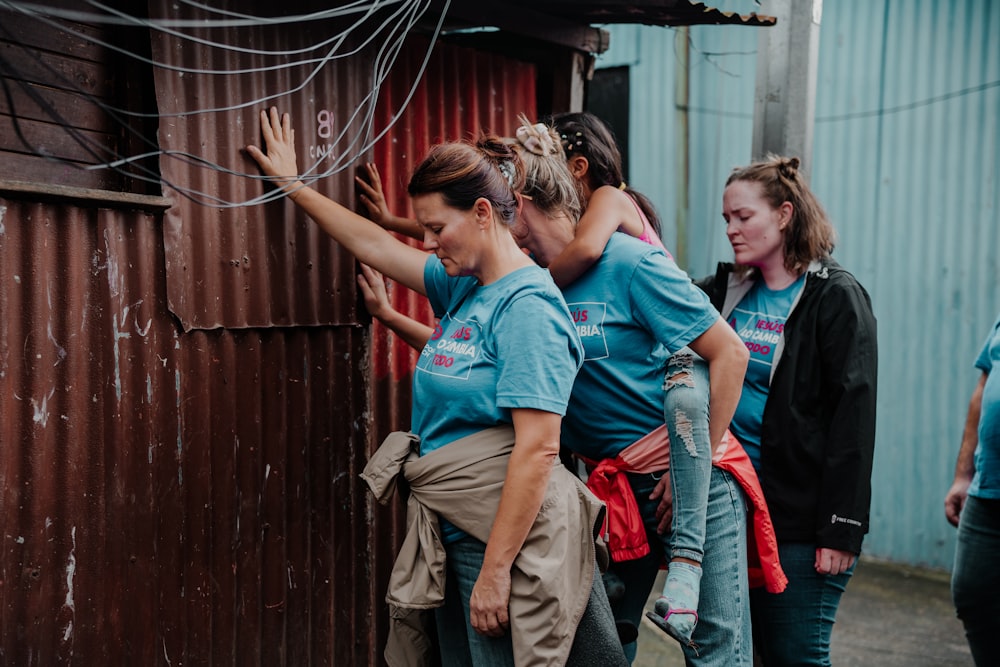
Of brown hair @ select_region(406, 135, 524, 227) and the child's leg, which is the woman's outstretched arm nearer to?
brown hair @ select_region(406, 135, 524, 227)

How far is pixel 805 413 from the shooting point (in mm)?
3391

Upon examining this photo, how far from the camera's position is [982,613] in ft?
12.0

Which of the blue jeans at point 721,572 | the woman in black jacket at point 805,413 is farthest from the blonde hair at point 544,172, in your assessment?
the blue jeans at point 721,572

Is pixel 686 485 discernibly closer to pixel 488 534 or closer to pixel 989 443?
pixel 488 534

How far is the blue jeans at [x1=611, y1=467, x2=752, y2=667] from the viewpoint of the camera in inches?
118

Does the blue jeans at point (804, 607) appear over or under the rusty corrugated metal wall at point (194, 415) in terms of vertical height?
under

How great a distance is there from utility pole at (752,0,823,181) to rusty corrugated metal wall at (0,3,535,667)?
1660 mm

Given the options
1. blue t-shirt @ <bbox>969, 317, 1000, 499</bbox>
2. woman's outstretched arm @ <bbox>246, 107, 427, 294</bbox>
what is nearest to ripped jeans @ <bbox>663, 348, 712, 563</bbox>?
woman's outstretched arm @ <bbox>246, 107, 427, 294</bbox>

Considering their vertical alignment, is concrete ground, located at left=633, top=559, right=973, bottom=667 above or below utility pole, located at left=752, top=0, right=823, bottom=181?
below

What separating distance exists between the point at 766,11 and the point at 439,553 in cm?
319

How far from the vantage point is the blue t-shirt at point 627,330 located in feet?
9.49

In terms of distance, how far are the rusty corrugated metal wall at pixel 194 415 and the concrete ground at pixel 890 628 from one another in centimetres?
236

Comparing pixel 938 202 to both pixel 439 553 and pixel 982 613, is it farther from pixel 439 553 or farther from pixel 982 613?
pixel 439 553

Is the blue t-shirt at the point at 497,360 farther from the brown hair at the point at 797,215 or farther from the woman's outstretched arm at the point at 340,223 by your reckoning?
the brown hair at the point at 797,215
